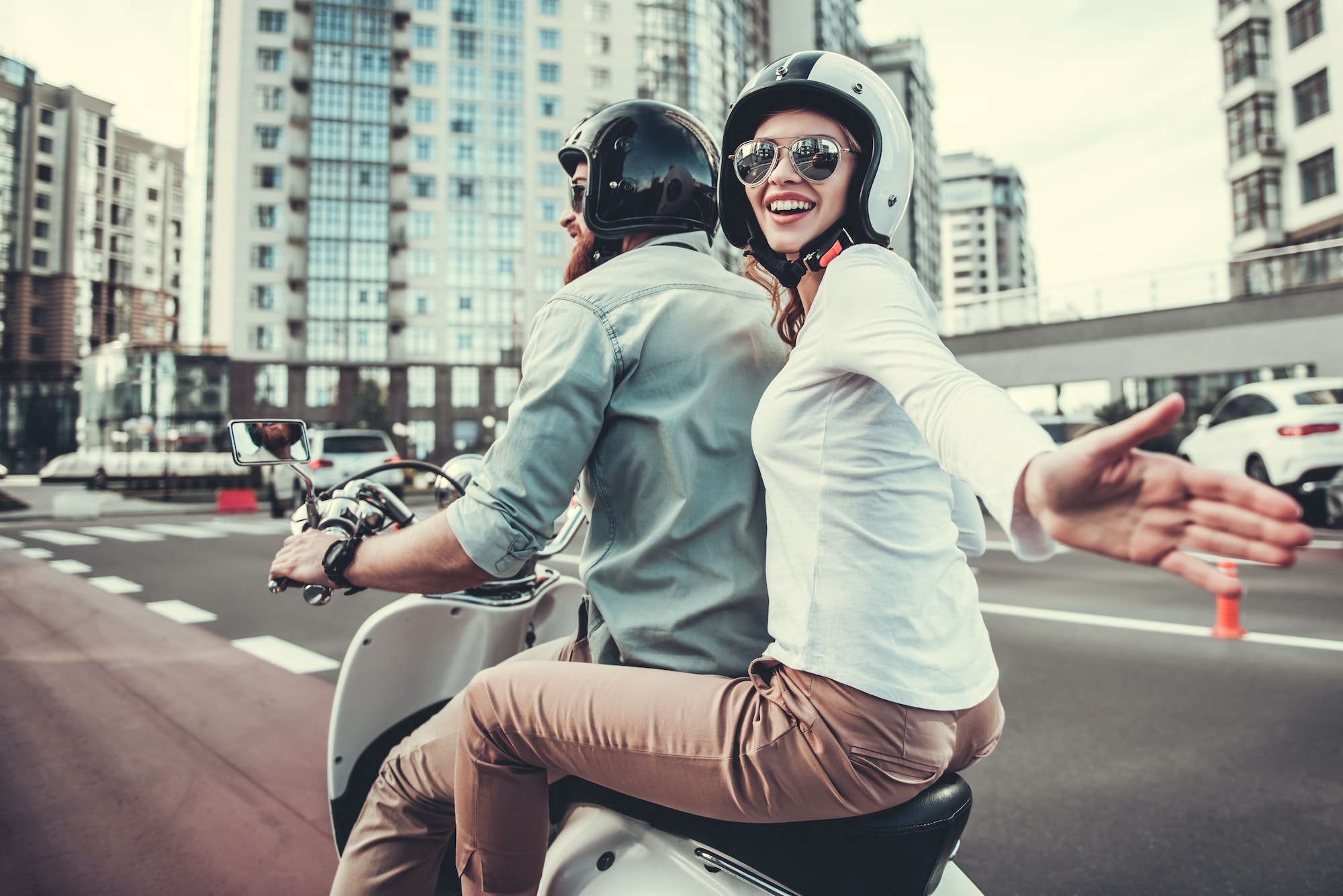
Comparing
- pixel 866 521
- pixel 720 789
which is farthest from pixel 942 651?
pixel 720 789

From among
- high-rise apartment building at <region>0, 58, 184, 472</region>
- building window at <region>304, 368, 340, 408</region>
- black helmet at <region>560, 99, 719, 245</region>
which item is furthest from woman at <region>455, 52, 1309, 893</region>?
building window at <region>304, 368, 340, 408</region>

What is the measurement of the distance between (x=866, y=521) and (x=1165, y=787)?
269 cm

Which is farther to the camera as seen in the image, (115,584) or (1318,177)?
(1318,177)

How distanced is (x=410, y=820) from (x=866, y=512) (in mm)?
1079

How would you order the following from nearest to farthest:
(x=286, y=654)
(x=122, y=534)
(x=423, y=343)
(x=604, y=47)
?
(x=286, y=654) → (x=122, y=534) → (x=423, y=343) → (x=604, y=47)

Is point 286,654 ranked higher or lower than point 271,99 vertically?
lower

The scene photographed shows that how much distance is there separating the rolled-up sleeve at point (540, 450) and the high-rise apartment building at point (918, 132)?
273ft

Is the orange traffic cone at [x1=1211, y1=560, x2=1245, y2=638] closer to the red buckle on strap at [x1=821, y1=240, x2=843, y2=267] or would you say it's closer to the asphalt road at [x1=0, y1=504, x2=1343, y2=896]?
the asphalt road at [x1=0, y1=504, x2=1343, y2=896]

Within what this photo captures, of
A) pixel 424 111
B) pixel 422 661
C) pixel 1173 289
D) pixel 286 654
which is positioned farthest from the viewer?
pixel 424 111

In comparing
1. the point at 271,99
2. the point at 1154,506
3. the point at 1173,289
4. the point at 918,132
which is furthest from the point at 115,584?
the point at 918,132

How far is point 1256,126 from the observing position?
3300cm

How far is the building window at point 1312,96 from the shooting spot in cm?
2973

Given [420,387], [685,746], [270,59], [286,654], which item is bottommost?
[286,654]

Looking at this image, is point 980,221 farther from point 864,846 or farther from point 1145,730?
point 864,846
